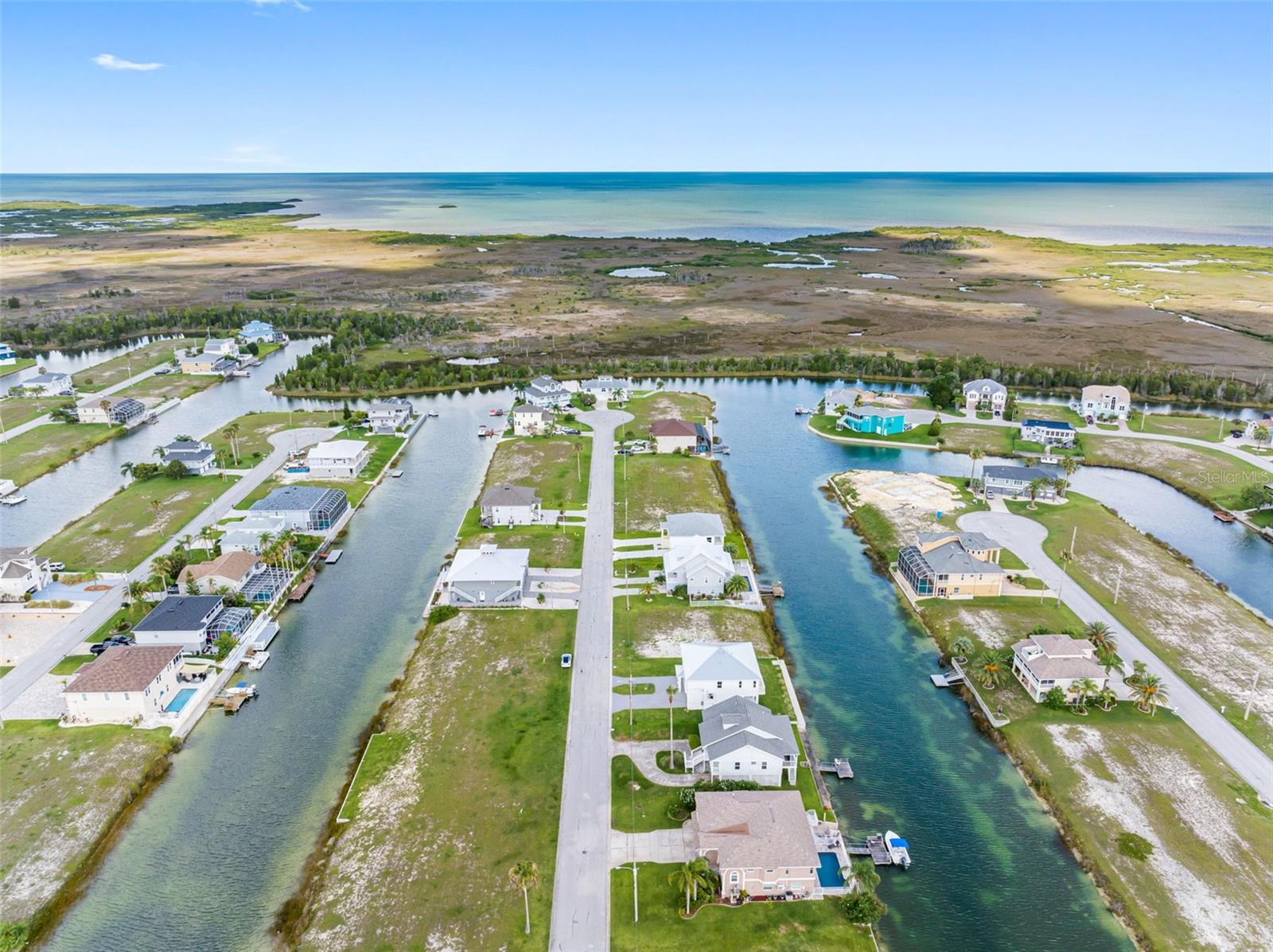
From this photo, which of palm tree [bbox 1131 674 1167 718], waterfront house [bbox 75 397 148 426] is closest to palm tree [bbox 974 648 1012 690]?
palm tree [bbox 1131 674 1167 718]

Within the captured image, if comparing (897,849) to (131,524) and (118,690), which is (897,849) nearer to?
(118,690)

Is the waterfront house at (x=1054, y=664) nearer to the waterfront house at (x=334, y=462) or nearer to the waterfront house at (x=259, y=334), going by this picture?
the waterfront house at (x=334, y=462)

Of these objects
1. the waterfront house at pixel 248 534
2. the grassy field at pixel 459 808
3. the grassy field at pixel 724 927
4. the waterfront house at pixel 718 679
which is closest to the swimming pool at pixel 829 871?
the grassy field at pixel 724 927

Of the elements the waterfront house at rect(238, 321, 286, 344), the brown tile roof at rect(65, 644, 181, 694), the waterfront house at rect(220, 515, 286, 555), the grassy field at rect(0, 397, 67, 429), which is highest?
the waterfront house at rect(238, 321, 286, 344)

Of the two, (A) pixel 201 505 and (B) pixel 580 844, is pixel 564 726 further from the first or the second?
(A) pixel 201 505

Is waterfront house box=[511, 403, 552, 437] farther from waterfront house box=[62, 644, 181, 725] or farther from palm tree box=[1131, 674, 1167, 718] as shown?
palm tree box=[1131, 674, 1167, 718]

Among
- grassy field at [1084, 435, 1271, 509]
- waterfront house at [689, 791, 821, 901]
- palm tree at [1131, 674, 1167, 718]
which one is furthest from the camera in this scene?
grassy field at [1084, 435, 1271, 509]
